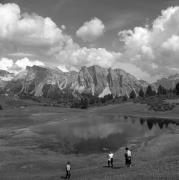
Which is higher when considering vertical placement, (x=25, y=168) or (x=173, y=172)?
(x=173, y=172)

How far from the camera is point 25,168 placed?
59.9 meters

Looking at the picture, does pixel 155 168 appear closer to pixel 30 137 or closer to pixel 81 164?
pixel 81 164

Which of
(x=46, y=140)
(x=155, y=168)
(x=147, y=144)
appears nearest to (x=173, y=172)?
(x=155, y=168)

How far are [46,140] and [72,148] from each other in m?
16.6

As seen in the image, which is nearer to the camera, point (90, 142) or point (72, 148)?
point (72, 148)

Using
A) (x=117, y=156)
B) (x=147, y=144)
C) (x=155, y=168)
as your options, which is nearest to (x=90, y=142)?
(x=147, y=144)

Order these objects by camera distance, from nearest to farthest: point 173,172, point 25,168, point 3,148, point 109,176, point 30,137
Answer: point 173,172, point 109,176, point 25,168, point 3,148, point 30,137

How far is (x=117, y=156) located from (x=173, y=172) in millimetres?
30105

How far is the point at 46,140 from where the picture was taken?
96.9m

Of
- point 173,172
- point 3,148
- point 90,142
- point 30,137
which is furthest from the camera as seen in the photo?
point 30,137

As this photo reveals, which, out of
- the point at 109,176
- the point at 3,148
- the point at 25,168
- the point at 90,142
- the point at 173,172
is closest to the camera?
the point at 173,172

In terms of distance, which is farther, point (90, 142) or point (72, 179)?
point (90, 142)

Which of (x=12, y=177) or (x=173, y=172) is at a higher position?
(x=173, y=172)

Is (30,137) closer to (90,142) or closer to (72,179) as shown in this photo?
(90,142)
